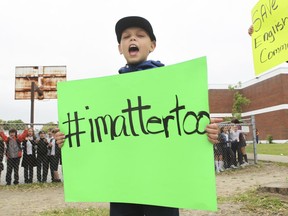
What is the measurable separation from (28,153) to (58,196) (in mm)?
2227

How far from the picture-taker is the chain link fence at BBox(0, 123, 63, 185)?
27.4 feet

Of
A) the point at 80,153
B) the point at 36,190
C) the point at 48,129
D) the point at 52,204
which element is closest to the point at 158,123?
the point at 80,153

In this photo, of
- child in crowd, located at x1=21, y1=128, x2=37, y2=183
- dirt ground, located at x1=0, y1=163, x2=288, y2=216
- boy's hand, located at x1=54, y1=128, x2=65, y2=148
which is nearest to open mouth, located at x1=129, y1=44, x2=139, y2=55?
boy's hand, located at x1=54, y1=128, x2=65, y2=148

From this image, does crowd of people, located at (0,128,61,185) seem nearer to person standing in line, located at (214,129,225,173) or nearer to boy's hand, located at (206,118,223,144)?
person standing in line, located at (214,129,225,173)

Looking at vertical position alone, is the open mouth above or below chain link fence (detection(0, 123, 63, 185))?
above

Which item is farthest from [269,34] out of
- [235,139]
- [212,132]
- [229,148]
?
[235,139]

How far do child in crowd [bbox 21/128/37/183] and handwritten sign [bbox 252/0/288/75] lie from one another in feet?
21.3

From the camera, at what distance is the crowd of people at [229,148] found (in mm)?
10578

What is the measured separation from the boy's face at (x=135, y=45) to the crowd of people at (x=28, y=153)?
706cm

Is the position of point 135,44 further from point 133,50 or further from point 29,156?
point 29,156

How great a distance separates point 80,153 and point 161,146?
0.53m

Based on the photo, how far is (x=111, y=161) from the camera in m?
1.93

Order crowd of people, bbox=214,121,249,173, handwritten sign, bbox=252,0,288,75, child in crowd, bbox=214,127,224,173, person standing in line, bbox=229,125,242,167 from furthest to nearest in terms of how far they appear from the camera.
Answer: person standing in line, bbox=229,125,242,167
crowd of people, bbox=214,121,249,173
child in crowd, bbox=214,127,224,173
handwritten sign, bbox=252,0,288,75

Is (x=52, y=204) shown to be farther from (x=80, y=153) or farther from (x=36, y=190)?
(x=80, y=153)
